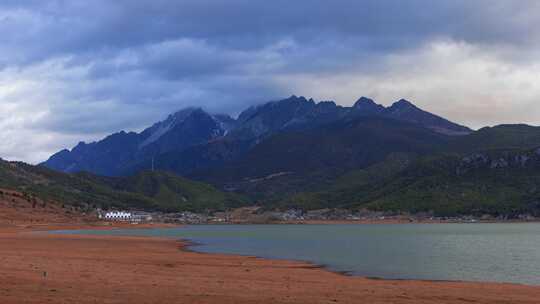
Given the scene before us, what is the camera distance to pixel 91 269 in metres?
66.7

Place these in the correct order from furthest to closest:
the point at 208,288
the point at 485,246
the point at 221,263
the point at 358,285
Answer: the point at 485,246
the point at 221,263
the point at 358,285
the point at 208,288

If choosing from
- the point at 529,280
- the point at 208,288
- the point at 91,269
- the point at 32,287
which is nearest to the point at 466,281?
the point at 529,280

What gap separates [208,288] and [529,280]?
41825 millimetres

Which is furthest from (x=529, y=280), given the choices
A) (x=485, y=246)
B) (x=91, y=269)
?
(x=485, y=246)

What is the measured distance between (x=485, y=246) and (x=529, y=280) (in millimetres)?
65310

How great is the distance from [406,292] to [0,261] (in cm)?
4291

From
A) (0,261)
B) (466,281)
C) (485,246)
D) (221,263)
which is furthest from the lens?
(485,246)

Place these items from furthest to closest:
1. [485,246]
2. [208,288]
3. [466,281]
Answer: [485,246] → [466,281] → [208,288]

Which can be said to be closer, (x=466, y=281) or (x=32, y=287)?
(x=32, y=287)

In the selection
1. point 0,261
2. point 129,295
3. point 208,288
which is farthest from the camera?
point 0,261

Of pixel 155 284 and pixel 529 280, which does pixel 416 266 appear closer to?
pixel 529 280

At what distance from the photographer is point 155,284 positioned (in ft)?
179

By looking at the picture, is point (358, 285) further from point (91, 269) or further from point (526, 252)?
point (526, 252)

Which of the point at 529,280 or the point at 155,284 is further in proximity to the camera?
the point at 529,280
